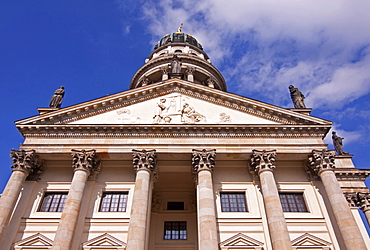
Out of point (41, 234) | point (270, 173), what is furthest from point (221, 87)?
point (41, 234)

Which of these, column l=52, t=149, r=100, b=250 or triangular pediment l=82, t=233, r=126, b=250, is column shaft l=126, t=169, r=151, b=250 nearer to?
triangular pediment l=82, t=233, r=126, b=250

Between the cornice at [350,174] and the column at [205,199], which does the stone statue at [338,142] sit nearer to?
the cornice at [350,174]

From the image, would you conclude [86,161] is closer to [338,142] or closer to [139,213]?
[139,213]

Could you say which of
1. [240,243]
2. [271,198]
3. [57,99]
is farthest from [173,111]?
[240,243]

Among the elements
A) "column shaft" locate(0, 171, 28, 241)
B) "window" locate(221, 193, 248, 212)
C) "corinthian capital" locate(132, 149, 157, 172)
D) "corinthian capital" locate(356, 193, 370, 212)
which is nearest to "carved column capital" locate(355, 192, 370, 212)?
"corinthian capital" locate(356, 193, 370, 212)

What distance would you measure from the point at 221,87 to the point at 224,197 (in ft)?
88.3

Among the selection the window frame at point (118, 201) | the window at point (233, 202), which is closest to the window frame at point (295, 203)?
the window at point (233, 202)

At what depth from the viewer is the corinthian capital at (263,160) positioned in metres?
Result: 20.5

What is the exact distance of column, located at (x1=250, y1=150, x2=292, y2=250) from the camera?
675 inches

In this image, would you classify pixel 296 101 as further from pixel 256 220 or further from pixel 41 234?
pixel 41 234

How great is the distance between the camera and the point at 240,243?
61.1 ft

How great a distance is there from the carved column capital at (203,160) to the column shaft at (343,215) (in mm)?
7523

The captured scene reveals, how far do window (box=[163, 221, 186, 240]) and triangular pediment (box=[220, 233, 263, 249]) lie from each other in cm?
525

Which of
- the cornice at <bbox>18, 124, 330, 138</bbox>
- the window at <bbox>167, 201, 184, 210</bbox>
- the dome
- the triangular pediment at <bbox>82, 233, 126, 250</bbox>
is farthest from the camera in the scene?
the dome
